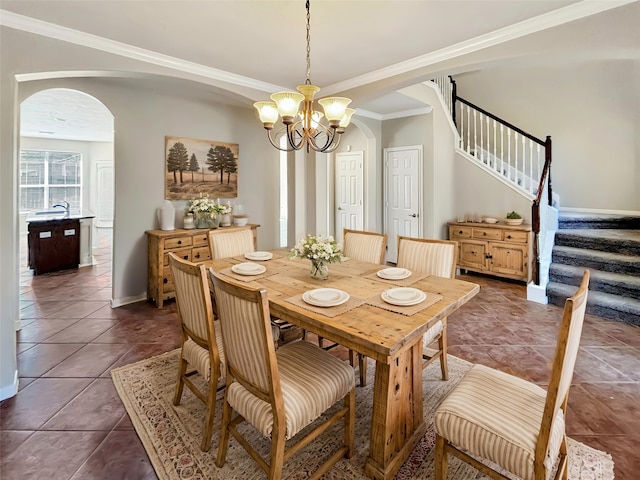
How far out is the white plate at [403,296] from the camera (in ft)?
5.83

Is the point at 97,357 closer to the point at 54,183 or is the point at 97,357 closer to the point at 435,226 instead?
the point at 435,226

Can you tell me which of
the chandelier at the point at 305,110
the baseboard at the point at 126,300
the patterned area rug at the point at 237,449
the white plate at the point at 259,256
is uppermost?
the chandelier at the point at 305,110

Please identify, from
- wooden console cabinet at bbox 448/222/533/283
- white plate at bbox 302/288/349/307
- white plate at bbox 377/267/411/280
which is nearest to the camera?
white plate at bbox 302/288/349/307

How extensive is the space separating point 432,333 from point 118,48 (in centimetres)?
346

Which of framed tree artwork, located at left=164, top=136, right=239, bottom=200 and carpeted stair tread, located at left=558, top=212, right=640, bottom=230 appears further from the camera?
carpeted stair tread, located at left=558, top=212, right=640, bottom=230

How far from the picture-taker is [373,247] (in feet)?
10.0

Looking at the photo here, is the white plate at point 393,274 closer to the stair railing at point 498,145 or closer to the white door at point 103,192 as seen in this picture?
the stair railing at point 498,145

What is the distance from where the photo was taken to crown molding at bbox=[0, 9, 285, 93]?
2.42 metres

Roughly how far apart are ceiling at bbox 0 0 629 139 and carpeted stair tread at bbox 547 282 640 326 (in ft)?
9.84

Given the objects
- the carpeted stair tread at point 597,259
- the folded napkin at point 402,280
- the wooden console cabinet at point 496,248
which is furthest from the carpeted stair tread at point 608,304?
the folded napkin at point 402,280

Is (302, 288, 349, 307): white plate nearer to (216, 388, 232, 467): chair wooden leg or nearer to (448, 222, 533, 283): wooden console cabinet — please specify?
(216, 388, 232, 467): chair wooden leg

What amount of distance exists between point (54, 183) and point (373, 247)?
28.9ft

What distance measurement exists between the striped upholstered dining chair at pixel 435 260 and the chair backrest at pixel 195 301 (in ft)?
5.00

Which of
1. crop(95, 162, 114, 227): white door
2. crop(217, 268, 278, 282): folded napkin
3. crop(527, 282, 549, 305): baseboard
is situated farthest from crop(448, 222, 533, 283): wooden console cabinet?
crop(95, 162, 114, 227): white door
